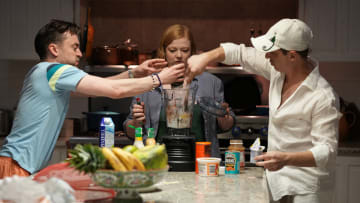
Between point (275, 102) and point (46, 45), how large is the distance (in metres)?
1.27

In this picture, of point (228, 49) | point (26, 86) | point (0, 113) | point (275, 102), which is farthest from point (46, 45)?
point (0, 113)

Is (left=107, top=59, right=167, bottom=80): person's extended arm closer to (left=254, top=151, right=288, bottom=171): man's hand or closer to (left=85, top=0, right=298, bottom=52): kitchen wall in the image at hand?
(left=254, top=151, right=288, bottom=171): man's hand

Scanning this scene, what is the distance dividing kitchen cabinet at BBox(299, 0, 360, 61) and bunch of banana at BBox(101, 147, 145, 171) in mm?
3164

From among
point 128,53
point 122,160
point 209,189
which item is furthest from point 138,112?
point 128,53

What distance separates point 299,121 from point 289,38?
37 cm

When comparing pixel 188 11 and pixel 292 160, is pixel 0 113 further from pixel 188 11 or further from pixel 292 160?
pixel 292 160

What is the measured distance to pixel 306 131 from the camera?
2092 millimetres

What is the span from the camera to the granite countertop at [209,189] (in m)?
1.83

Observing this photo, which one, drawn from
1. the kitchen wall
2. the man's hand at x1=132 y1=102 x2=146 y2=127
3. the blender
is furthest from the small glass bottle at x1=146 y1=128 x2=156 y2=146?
the kitchen wall

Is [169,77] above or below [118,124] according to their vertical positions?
above

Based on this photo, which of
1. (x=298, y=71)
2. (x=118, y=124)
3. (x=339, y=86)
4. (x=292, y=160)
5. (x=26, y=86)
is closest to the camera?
(x=292, y=160)

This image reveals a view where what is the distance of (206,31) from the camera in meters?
4.88

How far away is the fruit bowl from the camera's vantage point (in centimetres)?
147

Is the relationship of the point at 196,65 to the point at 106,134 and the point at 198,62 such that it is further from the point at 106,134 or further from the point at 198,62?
the point at 106,134
